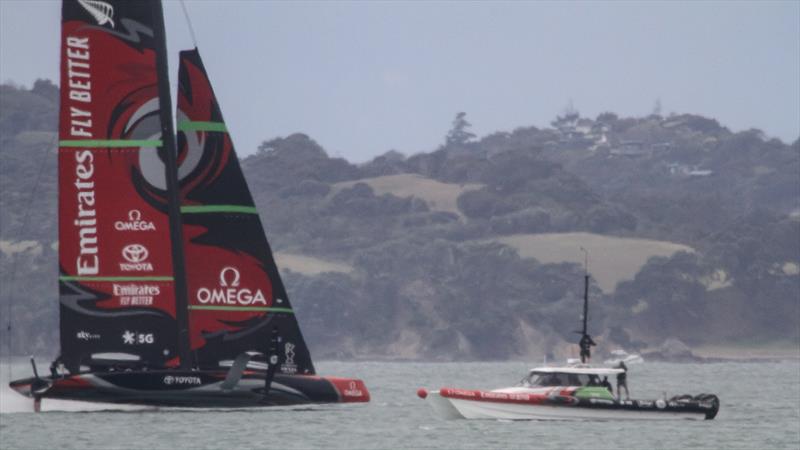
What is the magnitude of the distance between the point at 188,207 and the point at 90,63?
3.82 meters

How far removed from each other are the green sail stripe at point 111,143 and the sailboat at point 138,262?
0.02 meters

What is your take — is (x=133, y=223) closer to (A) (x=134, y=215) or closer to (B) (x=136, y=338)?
(A) (x=134, y=215)

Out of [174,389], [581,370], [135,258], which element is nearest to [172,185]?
[135,258]

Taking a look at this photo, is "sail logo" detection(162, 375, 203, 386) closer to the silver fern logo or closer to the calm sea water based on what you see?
the calm sea water

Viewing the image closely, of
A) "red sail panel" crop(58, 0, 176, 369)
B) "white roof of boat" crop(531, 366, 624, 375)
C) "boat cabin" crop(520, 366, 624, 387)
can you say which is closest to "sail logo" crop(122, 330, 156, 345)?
"red sail panel" crop(58, 0, 176, 369)

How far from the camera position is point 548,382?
46094 millimetres

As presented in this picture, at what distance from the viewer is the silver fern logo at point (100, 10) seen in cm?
4412

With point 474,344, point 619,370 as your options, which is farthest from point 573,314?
point 619,370

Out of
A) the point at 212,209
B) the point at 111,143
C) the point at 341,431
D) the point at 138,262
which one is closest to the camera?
the point at 341,431

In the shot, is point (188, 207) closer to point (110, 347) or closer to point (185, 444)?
point (110, 347)

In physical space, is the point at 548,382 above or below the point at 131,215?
below

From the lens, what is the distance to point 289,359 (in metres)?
45.5

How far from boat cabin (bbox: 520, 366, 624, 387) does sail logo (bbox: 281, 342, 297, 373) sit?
5229mm

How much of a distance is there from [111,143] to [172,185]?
1.56 metres
